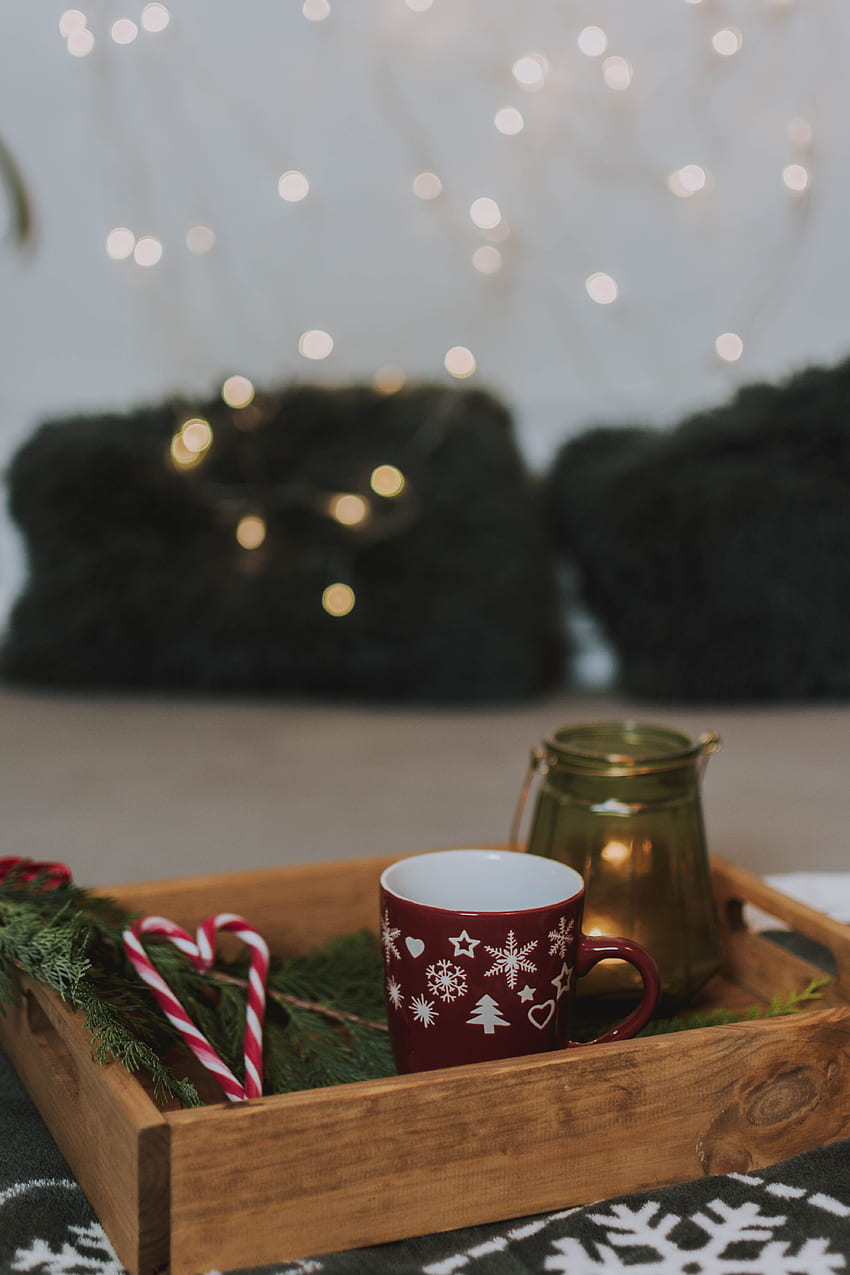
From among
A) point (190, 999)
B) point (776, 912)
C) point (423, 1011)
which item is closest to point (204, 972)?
point (190, 999)

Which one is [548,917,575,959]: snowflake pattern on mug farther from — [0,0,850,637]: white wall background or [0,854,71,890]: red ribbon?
[0,0,850,637]: white wall background

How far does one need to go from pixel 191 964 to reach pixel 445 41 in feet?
5.67

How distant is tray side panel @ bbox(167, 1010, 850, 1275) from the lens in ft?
1.21

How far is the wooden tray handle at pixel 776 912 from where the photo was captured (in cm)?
53

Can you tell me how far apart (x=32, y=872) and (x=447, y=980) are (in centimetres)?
23

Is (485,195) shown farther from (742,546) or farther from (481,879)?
(481,879)

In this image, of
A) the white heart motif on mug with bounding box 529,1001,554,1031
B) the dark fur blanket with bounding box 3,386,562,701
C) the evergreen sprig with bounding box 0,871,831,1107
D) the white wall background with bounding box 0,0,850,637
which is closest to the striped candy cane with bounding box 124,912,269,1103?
the evergreen sprig with bounding box 0,871,831,1107

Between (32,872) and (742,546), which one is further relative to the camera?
(742,546)

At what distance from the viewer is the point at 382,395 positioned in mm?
1635

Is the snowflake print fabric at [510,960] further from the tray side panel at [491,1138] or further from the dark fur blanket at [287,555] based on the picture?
the dark fur blanket at [287,555]

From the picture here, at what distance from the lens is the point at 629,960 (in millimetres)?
461

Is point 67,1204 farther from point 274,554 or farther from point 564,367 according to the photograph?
point 564,367

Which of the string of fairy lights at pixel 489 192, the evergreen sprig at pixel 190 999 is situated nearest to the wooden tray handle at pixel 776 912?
the evergreen sprig at pixel 190 999

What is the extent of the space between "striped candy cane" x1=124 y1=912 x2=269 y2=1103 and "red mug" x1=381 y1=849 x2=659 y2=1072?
0.06 metres
